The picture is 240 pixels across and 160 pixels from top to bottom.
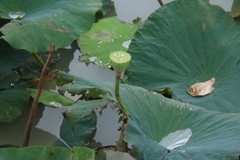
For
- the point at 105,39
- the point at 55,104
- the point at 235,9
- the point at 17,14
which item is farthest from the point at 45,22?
the point at 235,9

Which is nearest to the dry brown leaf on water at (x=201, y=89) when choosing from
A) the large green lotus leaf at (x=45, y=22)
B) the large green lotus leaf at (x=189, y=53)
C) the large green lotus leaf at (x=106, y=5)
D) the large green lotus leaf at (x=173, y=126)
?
the large green lotus leaf at (x=189, y=53)

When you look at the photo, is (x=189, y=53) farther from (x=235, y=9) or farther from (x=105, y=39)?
(x=235, y=9)

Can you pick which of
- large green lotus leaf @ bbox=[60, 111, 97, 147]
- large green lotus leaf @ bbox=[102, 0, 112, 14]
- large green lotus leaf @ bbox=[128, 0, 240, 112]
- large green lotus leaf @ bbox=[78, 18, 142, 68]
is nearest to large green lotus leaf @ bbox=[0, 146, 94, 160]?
large green lotus leaf @ bbox=[60, 111, 97, 147]

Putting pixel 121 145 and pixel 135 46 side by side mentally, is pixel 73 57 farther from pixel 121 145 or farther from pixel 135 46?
pixel 121 145

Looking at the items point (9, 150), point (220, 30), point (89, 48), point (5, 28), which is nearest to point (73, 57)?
point (89, 48)

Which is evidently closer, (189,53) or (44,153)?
(44,153)

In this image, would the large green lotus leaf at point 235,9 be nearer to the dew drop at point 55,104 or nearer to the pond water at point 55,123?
the pond water at point 55,123

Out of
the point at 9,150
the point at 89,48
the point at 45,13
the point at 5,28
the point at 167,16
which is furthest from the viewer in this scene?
the point at 89,48
